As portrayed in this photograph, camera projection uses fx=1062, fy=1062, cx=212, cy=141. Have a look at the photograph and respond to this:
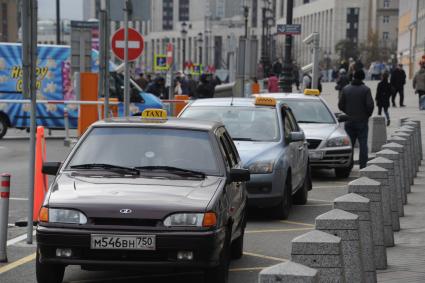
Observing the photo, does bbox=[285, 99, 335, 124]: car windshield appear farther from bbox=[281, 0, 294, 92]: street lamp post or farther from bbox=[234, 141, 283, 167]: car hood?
bbox=[281, 0, 294, 92]: street lamp post

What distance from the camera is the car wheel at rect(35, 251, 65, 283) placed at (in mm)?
8479

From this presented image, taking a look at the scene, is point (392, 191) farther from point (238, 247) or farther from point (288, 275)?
point (288, 275)

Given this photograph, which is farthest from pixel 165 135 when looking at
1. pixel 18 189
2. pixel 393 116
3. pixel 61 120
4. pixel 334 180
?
pixel 393 116

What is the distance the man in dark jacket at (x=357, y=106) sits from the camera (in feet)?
62.1

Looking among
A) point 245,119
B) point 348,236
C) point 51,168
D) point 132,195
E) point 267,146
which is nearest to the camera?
point 348,236

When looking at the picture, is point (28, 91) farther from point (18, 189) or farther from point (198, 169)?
point (18, 189)

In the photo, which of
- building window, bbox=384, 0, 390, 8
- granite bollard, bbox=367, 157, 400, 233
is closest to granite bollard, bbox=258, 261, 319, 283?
granite bollard, bbox=367, 157, 400, 233

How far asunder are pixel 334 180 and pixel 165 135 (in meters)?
10.2

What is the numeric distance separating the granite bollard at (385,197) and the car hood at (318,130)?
291 inches

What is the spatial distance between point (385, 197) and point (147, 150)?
3075 millimetres

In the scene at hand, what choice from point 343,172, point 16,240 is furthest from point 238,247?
point 343,172

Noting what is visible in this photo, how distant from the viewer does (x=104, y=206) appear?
26.8ft

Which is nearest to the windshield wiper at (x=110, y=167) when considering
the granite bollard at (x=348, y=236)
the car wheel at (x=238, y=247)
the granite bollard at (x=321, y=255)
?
the car wheel at (x=238, y=247)

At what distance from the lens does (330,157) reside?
19062 mm
